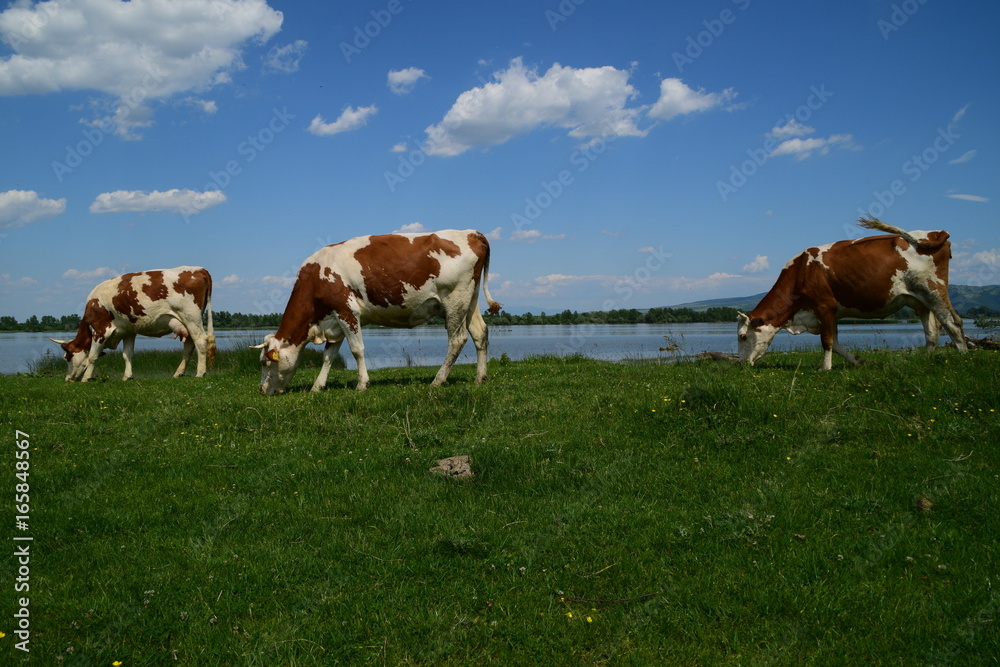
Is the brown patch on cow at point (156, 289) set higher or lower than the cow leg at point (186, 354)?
higher

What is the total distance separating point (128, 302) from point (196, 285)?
5.86ft

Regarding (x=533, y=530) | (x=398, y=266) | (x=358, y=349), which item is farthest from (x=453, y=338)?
(x=533, y=530)

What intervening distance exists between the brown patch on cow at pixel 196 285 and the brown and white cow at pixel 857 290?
14.7 meters

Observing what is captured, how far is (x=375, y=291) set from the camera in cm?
1345

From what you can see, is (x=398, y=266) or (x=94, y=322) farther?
(x=94, y=322)

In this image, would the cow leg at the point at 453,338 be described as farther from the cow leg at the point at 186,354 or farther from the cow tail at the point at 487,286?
the cow leg at the point at 186,354

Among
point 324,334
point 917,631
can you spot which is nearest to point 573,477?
point 917,631

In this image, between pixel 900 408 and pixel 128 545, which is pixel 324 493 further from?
pixel 900 408

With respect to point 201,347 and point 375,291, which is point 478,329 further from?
point 201,347

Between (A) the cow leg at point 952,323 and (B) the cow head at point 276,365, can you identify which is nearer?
(B) the cow head at point 276,365

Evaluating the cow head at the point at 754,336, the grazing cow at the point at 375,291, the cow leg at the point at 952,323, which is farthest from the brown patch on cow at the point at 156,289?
the cow leg at the point at 952,323

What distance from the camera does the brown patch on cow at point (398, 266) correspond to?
13.4 meters

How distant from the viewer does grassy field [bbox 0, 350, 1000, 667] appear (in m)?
4.38

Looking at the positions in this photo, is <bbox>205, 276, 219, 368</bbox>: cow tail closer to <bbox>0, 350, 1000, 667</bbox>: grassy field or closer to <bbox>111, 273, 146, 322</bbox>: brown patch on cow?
<bbox>111, 273, 146, 322</bbox>: brown patch on cow
